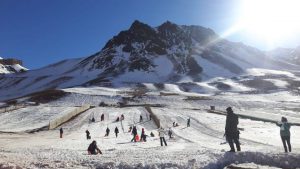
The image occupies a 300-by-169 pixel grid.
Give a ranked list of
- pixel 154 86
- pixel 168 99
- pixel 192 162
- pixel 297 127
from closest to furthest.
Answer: pixel 192 162 → pixel 297 127 → pixel 168 99 → pixel 154 86

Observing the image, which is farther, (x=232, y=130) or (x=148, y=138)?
(x=148, y=138)

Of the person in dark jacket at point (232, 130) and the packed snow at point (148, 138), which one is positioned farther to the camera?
the person in dark jacket at point (232, 130)

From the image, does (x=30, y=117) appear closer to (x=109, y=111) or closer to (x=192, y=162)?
(x=109, y=111)

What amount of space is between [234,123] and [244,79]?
7302 inches

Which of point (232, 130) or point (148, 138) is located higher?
point (232, 130)

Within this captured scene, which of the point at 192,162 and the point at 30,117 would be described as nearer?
the point at 192,162

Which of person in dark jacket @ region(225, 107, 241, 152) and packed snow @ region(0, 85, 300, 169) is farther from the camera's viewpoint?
person in dark jacket @ region(225, 107, 241, 152)

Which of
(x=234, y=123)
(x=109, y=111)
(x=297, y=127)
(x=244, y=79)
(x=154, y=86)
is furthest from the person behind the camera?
(x=244, y=79)

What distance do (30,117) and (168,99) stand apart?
157 ft

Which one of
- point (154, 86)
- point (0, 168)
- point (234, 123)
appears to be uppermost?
point (154, 86)

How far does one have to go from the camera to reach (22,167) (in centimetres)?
1433

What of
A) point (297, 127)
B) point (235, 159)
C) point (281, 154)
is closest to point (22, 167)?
point (235, 159)

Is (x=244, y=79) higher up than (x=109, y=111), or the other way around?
(x=244, y=79)

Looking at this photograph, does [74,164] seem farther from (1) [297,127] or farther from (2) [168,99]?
(2) [168,99]
